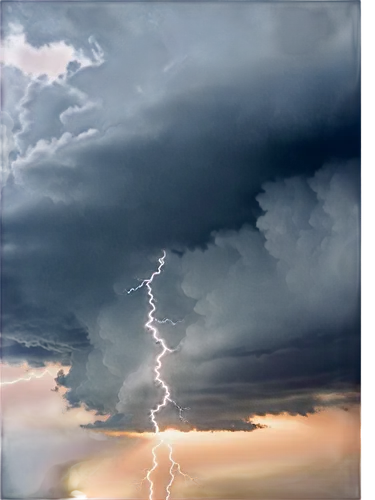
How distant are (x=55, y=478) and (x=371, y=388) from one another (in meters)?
1.70

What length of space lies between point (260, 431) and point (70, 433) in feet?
3.25

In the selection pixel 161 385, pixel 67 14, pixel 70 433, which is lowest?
pixel 70 433

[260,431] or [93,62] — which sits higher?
[93,62]

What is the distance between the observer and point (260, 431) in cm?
278

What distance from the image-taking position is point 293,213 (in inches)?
111

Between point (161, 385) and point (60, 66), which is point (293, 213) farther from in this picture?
point (60, 66)

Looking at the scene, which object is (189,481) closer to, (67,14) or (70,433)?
(70,433)

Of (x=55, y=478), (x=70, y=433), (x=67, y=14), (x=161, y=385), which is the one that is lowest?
(x=55, y=478)

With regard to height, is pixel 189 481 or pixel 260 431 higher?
pixel 260 431

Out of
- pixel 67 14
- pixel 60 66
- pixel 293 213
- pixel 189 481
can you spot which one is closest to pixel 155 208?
pixel 293 213

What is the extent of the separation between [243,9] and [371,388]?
2083mm

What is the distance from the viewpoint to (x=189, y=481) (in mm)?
2777

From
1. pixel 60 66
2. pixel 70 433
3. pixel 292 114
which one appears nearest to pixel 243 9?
pixel 292 114

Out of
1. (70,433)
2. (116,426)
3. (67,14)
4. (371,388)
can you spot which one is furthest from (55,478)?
(67,14)
